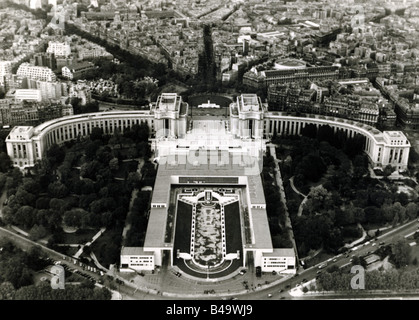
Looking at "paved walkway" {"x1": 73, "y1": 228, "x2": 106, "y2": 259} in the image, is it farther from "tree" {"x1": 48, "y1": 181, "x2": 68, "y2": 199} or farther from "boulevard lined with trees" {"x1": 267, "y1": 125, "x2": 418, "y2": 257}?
"boulevard lined with trees" {"x1": 267, "y1": 125, "x2": 418, "y2": 257}

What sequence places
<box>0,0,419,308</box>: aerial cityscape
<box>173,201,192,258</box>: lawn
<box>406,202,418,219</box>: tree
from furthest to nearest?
1. <box>406,202,418,219</box>: tree
2. <box>173,201,192,258</box>: lawn
3. <box>0,0,419,308</box>: aerial cityscape

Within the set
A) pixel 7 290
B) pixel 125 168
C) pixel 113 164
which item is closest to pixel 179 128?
pixel 125 168

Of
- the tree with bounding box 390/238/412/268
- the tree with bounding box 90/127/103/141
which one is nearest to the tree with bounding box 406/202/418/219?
the tree with bounding box 390/238/412/268

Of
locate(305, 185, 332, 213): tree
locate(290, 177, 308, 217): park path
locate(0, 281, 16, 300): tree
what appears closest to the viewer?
locate(0, 281, 16, 300): tree

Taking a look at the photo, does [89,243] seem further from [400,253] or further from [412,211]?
[412,211]

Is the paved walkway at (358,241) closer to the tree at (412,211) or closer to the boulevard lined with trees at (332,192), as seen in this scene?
the boulevard lined with trees at (332,192)
